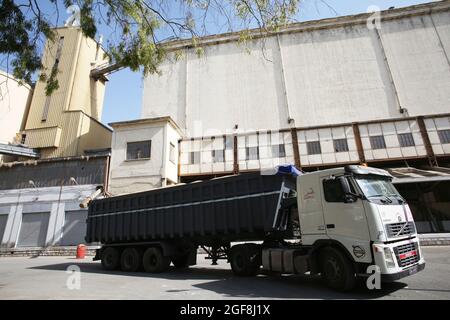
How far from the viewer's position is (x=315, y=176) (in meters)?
6.97

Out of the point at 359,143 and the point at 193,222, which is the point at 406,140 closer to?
the point at 359,143

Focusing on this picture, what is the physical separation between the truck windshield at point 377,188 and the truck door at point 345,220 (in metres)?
0.36

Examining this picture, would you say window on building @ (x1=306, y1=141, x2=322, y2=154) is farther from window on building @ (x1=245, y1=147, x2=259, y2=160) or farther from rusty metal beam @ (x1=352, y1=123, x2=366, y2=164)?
window on building @ (x1=245, y1=147, x2=259, y2=160)

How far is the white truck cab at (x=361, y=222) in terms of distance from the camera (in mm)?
5539

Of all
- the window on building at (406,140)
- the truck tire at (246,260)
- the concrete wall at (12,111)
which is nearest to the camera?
the truck tire at (246,260)

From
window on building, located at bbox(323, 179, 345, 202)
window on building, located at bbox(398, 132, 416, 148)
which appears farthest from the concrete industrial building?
window on building, located at bbox(323, 179, 345, 202)

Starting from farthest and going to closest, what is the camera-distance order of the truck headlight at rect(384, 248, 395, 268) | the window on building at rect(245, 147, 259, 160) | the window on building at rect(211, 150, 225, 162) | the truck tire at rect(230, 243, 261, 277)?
the window on building at rect(211, 150, 225, 162) → the window on building at rect(245, 147, 259, 160) → the truck tire at rect(230, 243, 261, 277) → the truck headlight at rect(384, 248, 395, 268)

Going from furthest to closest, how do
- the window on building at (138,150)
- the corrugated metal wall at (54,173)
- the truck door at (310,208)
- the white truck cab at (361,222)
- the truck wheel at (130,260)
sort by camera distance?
the corrugated metal wall at (54,173) < the window on building at (138,150) < the truck wheel at (130,260) < the truck door at (310,208) < the white truck cab at (361,222)

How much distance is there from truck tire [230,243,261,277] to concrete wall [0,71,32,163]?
30.6 m

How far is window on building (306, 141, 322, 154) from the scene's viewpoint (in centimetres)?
2575

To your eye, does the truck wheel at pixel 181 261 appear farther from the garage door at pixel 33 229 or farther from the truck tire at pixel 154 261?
the garage door at pixel 33 229

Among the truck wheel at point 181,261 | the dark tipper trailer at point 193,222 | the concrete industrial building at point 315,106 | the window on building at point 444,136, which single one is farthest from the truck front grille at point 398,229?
the window on building at point 444,136

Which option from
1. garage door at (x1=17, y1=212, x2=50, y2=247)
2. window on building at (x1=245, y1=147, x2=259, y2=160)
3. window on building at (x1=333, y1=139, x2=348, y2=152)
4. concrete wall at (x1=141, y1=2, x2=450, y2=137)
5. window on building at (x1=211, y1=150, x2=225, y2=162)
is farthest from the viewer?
concrete wall at (x1=141, y1=2, x2=450, y2=137)

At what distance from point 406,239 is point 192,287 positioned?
5181mm
